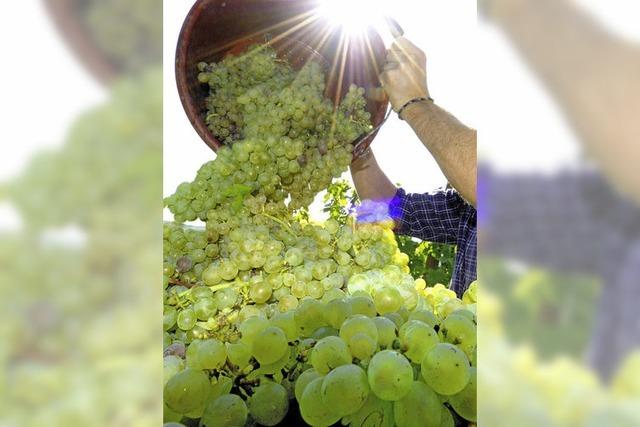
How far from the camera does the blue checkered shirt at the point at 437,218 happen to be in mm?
2084

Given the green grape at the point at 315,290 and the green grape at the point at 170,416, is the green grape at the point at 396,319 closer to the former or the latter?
the green grape at the point at 315,290

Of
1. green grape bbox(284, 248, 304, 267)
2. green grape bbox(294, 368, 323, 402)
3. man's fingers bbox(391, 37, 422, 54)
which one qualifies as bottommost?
green grape bbox(294, 368, 323, 402)

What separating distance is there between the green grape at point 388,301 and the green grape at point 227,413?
35 cm

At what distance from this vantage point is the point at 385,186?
1.96 metres

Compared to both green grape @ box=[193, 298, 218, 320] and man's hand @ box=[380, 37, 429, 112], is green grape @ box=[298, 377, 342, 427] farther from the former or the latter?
man's hand @ box=[380, 37, 429, 112]

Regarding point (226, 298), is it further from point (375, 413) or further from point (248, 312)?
point (375, 413)

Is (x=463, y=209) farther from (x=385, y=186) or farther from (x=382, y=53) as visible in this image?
(x=382, y=53)

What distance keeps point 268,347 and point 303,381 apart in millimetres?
90

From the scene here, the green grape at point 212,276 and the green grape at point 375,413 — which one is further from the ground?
the green grape at point 212,276

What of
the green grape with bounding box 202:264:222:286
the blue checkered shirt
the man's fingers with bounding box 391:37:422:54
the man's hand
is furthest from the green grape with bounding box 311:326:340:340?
the blue checkered shirt

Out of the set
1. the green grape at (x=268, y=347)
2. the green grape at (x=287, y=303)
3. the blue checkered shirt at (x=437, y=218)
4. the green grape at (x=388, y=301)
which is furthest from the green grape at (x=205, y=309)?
the blue checkered shirt at (x=437, y=218)
